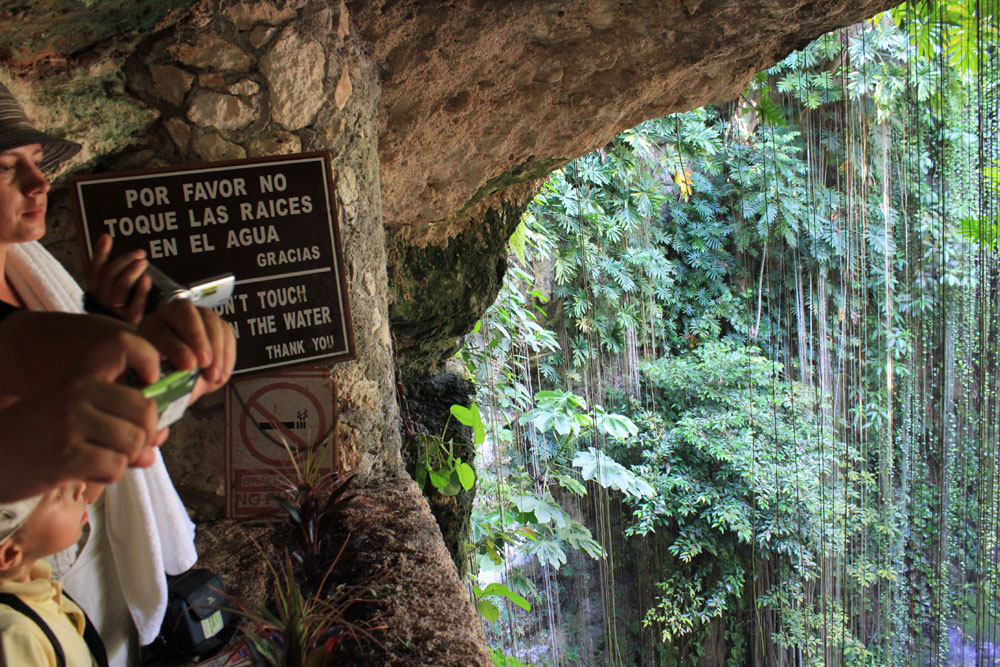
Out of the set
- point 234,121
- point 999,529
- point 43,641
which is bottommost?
point 999,529

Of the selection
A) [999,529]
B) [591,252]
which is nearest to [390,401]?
[999,529]

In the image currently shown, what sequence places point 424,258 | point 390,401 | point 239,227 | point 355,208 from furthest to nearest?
point 424,258 → point 390,401 → point 355,208 → point 239,227

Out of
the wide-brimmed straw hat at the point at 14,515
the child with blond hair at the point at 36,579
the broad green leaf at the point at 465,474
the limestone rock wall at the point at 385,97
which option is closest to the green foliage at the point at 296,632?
the limestone rock wall at the point at 385,97

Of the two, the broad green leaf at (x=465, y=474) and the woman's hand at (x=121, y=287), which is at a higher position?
the woman's hand at (x=121, y=287)

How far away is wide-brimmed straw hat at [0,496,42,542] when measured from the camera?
0.75 metres

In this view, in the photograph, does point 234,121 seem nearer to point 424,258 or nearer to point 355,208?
point 355,208

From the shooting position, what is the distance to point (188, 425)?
1572mm

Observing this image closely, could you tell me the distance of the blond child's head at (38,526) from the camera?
759 mm

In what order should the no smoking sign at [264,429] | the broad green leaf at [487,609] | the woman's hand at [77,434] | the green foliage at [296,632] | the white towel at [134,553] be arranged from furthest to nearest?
the broad green leaf at [487,609] < the no smoking sign at [264,429] < the white towel at [134,553] < the green foliage at [296,632] < the woman's hand at [77,434]

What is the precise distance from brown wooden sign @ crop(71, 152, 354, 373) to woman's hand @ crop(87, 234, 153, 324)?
2.68ft

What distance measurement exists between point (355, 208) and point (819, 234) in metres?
6.93

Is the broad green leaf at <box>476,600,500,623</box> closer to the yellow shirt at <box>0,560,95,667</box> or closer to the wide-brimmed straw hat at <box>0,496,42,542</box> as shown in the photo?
the yellow shirt at <box>0,560,95,667</box>

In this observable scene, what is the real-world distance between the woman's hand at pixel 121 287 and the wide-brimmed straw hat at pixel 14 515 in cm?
28

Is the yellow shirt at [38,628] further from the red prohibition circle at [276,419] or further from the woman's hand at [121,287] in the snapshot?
the red prohibition circle at [276,419]
